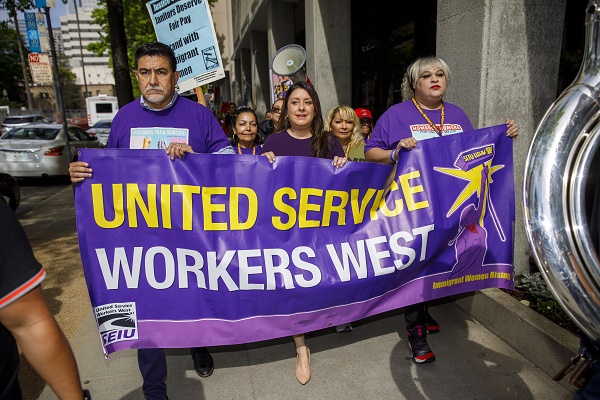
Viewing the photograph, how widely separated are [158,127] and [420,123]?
180 centimetres

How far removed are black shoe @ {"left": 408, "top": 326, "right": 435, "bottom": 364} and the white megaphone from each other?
4.82m

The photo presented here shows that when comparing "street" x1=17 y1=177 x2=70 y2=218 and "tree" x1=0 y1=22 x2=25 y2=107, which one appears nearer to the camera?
"street" x1=17 y1=177 x2=70 y2=218

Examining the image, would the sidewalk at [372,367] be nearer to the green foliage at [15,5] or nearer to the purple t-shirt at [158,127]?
the purple t-shirt at [158,127]

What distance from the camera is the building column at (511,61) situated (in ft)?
12.2

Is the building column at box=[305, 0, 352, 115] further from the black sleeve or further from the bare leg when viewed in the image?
the black sleeve

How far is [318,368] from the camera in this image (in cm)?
321

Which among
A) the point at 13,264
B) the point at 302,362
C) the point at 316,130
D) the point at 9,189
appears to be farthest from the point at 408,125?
the point at 9,189

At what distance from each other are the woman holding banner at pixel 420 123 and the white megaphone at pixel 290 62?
3.98m

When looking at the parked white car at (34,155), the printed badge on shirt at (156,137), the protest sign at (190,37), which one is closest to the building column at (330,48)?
the protest sign at (190,37)

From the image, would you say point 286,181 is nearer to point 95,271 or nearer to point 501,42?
point 95,271

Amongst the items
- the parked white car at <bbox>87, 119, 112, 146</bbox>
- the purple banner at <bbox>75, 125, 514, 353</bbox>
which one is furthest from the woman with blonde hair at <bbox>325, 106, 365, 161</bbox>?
the parked white car at <bbox>87, 119, 112, 146</bbox>

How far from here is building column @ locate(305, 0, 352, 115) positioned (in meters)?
7.81

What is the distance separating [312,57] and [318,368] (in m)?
6.18

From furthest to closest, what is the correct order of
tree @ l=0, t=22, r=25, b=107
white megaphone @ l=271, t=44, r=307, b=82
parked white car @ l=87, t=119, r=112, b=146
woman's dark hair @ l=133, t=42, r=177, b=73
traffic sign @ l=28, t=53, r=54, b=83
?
tree @ l=0, t=22, r=25, b=107
parked white car @ l=87, t=119, r=112, b=146
traffic sign @ l=28, t=53, r=54, b=83
white megaphone @ l=271, t=44, r=307, b=82
woman's dark hair @ l=133, t=42, r=177, b=73
